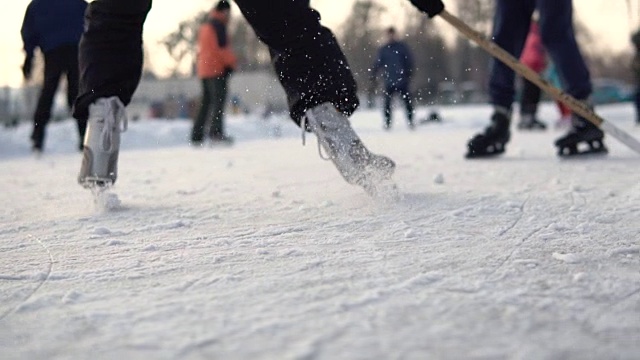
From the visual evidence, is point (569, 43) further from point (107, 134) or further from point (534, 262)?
point (534, 262)

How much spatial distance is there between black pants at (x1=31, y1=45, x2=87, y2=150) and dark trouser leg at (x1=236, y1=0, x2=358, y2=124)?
119 inches

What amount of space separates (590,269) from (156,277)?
69cm

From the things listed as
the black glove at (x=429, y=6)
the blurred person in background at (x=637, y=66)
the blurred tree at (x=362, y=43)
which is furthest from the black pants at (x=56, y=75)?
the blurred person in background at (x=637, y=66)

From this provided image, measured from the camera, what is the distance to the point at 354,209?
1860 mm

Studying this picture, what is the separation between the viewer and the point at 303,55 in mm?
2066

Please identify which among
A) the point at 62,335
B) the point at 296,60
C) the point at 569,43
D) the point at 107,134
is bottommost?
the point at 62,335

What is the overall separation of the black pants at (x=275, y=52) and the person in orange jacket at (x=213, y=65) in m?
4.69

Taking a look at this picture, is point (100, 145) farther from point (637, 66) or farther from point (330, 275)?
point (637, 66)

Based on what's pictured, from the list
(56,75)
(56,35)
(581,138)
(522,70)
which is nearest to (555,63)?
(581,138)

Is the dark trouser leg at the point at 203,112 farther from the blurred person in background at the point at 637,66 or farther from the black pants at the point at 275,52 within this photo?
the blurred person in background at the point at 637,66

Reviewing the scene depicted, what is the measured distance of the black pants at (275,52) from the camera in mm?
2049

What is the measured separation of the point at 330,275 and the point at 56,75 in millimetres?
4863

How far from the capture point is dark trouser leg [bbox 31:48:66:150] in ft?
17.4

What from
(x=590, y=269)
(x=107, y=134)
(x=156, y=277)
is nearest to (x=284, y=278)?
(x=156, y=277)
